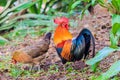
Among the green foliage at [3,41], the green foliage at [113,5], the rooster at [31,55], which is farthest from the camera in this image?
the green foliage at [3,41]

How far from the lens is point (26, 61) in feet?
16.5

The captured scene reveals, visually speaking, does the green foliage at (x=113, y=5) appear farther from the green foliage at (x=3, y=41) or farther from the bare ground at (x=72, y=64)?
the green foliage at (x=3, y=41)

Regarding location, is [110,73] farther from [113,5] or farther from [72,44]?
[72,44]

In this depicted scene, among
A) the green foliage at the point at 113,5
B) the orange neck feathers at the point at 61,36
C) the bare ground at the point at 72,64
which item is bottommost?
the bare ground at the point at 72,64

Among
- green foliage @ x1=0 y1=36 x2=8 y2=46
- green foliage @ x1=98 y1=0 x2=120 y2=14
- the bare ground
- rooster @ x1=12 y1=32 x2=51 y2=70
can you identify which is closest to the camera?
green foliage @ x1=98 y1=0 x2=120 y2=14

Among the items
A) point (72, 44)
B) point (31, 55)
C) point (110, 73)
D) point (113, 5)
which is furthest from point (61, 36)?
point (110, 73)

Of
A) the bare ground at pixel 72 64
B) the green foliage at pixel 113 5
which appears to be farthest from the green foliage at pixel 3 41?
the green foliage at pixel 113 5

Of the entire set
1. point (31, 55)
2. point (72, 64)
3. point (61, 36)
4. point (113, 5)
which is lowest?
point (72, 64)

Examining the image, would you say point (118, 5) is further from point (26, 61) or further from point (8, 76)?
point (8, 76)

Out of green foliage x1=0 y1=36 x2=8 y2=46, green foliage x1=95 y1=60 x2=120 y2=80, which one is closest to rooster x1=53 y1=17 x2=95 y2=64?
green foliage x1=95 y1=60 x2=120 y2=80

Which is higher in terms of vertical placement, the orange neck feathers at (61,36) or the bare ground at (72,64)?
the orange neck feathers at (61,36)

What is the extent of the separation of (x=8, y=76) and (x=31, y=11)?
3470 mm

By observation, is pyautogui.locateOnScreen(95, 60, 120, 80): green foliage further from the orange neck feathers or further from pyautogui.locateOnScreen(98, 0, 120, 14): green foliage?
the orange neck feathers

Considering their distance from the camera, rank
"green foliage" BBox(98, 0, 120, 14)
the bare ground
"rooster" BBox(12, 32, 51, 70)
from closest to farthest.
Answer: "green foliage" BBox(98, 0, 120, 14)
the bare ground
"rooster" BBox(12, 32, 51, 70)
